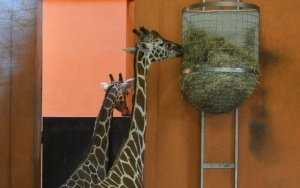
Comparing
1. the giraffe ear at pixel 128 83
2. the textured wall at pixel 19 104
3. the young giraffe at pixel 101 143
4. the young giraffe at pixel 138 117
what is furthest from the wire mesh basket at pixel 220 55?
the textured wall at pixel 19 104

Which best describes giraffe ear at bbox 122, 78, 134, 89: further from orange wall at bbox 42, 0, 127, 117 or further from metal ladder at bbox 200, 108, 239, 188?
orange wall at bbox 42, 0, 127, 117

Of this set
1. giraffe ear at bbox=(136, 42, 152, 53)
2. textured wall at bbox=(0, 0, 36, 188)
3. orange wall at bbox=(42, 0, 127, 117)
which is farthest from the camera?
orange wall at bbox=(42, 0, 127, 117)

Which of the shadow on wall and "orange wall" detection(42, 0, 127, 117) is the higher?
"orange wall" detection(42, 0, 127, 117)

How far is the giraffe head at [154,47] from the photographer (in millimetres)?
2500

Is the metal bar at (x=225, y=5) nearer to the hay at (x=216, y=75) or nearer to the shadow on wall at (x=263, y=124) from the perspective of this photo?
the hay at (x=216, y=75)

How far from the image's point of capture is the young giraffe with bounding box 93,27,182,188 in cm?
236

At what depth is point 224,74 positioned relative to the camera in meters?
2.41

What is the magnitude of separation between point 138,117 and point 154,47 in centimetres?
34

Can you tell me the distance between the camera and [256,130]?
2.77 metres

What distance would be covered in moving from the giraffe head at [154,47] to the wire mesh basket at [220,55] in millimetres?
61

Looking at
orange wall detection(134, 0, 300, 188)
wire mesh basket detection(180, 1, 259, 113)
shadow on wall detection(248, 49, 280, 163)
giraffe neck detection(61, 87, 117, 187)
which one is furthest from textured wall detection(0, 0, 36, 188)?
shadow on wall detection(248, 49, 280, 163)

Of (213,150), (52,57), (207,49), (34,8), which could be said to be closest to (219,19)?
(207,49)

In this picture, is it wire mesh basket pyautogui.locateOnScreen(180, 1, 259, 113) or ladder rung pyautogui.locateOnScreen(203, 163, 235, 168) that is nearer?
wire mesh basket pyautogui.locateOnScreen(180, 1, 259, 113)

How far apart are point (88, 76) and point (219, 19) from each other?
51.4 inches
